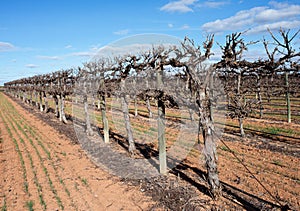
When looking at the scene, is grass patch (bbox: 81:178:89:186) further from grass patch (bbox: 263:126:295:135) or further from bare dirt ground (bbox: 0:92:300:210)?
grass patch (bbox: 263:126:295:135)

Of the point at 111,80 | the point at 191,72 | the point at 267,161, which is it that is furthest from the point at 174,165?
the point at 111,80

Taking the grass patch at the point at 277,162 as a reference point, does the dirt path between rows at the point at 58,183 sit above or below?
above

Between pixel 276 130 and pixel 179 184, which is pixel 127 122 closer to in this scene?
pixel 179 184

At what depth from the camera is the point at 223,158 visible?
31.2 ft

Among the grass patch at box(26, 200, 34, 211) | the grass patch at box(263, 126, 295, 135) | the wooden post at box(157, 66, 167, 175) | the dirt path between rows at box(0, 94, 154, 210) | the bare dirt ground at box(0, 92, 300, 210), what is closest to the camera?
the bare dirt ground at box(0, 92, 300, 210)

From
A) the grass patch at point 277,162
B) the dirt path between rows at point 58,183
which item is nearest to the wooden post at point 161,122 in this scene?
the dirt path between rows at point 58,183

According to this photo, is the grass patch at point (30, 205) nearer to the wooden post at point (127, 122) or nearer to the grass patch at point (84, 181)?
the grass patch at point (84, 181)

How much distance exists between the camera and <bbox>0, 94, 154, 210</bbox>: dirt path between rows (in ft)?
21.1

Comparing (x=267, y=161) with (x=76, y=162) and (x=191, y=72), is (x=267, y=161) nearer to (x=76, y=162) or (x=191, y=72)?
(x=191, y=72)

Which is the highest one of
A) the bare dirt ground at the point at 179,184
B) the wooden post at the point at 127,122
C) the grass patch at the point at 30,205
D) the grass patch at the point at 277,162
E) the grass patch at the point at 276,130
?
the wooden post at the point at 127,122

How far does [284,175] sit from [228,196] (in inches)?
99.9

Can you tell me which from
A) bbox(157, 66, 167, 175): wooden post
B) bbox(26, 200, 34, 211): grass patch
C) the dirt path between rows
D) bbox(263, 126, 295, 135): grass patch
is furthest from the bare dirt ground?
bbox(263, 126, 295, 135): grass patch

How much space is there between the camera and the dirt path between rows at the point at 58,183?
6.43m

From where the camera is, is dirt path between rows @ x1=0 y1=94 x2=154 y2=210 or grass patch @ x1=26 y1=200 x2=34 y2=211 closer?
grass patch @ x1=26 y1=200 x2=34 y2=211
